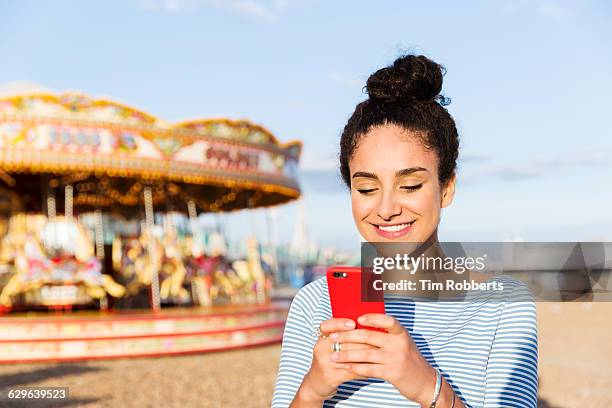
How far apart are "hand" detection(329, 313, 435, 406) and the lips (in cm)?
33

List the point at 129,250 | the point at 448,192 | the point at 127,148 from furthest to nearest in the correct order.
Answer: the point at 129,250 → the point at 127,148 → the point at 448,192

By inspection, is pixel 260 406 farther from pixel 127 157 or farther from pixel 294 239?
pixel 294 239

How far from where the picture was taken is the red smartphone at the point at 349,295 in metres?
1.07

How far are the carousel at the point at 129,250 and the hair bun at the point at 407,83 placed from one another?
9.56 metres

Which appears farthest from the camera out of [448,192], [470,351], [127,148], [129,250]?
[129,250]

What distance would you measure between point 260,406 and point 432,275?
5896mm

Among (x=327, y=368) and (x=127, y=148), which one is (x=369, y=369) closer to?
(x=327, y=368)

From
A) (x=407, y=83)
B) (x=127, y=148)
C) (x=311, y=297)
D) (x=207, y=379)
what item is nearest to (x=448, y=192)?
(x=407, y=83)

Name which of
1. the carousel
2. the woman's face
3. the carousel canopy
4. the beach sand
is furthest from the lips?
the carousel canopy

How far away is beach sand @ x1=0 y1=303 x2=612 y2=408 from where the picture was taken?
7133 mm

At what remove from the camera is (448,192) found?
1.38 metres

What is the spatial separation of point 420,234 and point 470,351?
264mm

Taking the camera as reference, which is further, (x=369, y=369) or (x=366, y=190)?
(x=366, y=190)

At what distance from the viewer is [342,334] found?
1.03 metres
